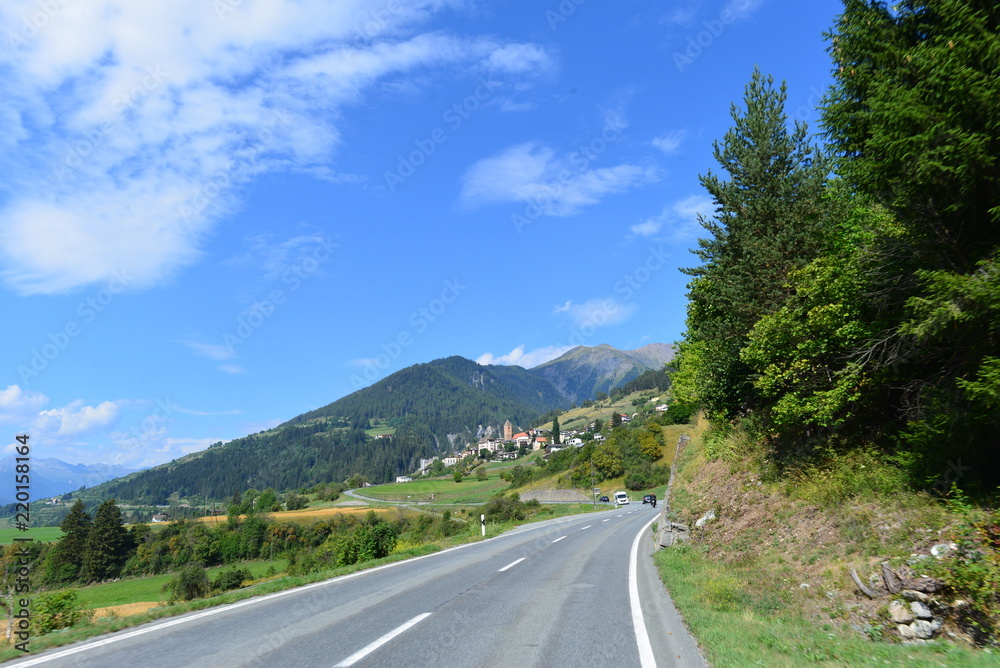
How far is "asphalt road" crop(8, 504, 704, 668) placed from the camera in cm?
598

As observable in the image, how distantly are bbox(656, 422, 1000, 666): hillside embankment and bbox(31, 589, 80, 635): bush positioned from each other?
10256 mm

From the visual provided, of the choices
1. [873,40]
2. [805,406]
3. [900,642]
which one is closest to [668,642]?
[900,642]

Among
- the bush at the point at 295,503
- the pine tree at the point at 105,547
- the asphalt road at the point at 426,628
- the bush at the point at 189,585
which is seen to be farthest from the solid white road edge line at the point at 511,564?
the bush at the point at 295,503

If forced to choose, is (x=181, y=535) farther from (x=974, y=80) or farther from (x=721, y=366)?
(x=974, y=80)

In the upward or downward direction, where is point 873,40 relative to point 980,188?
upward

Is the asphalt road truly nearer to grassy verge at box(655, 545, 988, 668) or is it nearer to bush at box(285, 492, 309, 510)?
grassy verge at box(655, 545, 988, 668)

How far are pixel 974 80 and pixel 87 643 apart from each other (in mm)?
14832

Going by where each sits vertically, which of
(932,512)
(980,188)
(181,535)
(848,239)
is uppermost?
(848,239)

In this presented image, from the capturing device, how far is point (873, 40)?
30.5ft

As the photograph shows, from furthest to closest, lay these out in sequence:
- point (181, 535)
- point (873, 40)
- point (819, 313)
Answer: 1. point (181, 535)
2. point (819, 313)
3. point (873, 40)

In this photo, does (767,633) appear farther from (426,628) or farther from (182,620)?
(182,620)

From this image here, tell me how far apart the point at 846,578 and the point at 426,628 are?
6.94 m

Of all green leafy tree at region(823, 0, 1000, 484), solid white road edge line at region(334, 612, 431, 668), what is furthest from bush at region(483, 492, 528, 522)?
green leafy tree at region(823, 0, 1000, 484)

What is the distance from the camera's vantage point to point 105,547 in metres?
64.1
